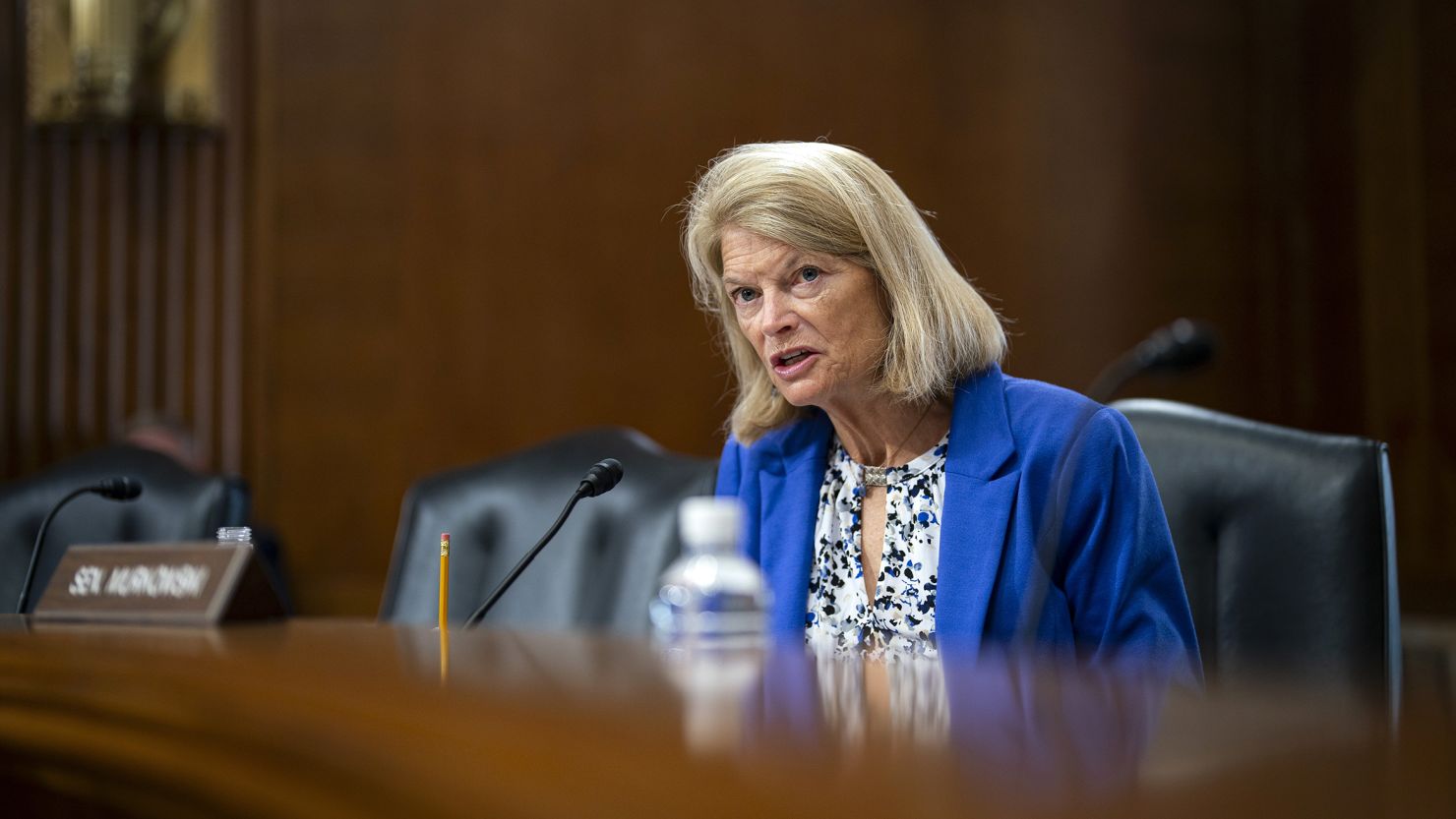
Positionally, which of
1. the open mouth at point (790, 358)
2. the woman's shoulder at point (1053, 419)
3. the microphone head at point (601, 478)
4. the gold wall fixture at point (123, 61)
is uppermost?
the gold wall fixture at point (123, 61)

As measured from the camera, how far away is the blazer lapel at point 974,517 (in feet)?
5.70

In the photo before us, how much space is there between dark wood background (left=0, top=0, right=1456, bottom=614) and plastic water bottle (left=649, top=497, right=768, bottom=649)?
9.86ft

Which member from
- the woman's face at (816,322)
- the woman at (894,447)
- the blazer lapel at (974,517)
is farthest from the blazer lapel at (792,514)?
the blazer lapel at (974,517)

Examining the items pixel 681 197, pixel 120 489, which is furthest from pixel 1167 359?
pixel 681 197

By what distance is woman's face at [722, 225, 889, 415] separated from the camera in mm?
1929

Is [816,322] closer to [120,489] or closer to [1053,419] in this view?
[1053,419]

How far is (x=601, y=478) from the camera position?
167 cm

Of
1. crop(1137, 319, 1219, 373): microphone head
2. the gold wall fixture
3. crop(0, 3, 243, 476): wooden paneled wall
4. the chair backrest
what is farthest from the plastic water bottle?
the gold wall fixture

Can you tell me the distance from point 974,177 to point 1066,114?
1.19 ft

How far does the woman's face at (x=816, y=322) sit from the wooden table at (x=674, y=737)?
860 millimetres

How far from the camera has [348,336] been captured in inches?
161

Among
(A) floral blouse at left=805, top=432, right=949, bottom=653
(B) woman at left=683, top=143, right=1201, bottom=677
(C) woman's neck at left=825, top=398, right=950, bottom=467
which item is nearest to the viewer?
(B) woman at left=683, top=143, right=1201, bottom=677

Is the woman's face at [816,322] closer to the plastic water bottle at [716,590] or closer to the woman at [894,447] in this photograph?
the woman at [894,447]

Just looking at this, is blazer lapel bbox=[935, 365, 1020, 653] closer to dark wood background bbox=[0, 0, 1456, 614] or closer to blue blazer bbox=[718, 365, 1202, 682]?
blue blazer bbox=[718, 365, 1202, 682]
